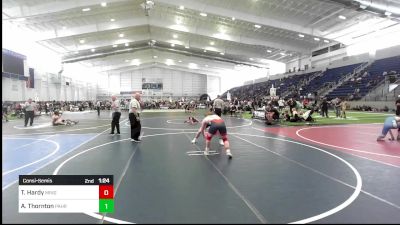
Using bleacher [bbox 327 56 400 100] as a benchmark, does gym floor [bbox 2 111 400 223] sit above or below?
below

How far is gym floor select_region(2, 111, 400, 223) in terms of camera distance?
3.96 m

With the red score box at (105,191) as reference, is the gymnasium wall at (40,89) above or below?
above

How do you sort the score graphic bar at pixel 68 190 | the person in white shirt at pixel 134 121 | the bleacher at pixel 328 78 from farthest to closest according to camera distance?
1. the bleacher at pixel 328 78
2. the person in white shirt at pixel 134 121
3. the score graphic bar at pixel 68 190

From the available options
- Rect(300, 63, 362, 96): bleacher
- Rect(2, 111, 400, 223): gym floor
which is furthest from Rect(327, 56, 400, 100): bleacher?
Rect(2, 111, 400, 223): gym floor

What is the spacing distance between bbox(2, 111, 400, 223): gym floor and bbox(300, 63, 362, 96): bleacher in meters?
30.2

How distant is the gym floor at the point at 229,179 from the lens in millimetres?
3955

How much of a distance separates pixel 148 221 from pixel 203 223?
26.3 inches

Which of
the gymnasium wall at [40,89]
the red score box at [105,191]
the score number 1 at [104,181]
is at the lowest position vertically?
the red score box at [105,191]

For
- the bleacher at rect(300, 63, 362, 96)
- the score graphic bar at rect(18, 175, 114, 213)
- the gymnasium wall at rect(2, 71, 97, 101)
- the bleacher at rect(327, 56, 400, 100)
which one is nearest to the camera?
the score graphic bar at rect(18, 175, 114, 213)

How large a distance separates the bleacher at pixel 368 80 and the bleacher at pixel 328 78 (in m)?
2.30

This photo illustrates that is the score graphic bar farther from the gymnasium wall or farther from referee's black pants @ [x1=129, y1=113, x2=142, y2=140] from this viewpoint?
the gymnasium wall

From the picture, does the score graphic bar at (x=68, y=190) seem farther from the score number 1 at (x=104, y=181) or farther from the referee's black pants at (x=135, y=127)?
the referee's black pants at (x=135, y=127)

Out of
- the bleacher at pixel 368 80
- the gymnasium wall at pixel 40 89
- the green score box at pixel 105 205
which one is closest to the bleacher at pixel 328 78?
the bleacher at pixel 368 80

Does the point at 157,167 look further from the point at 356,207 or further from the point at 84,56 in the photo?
the point at 84,56
